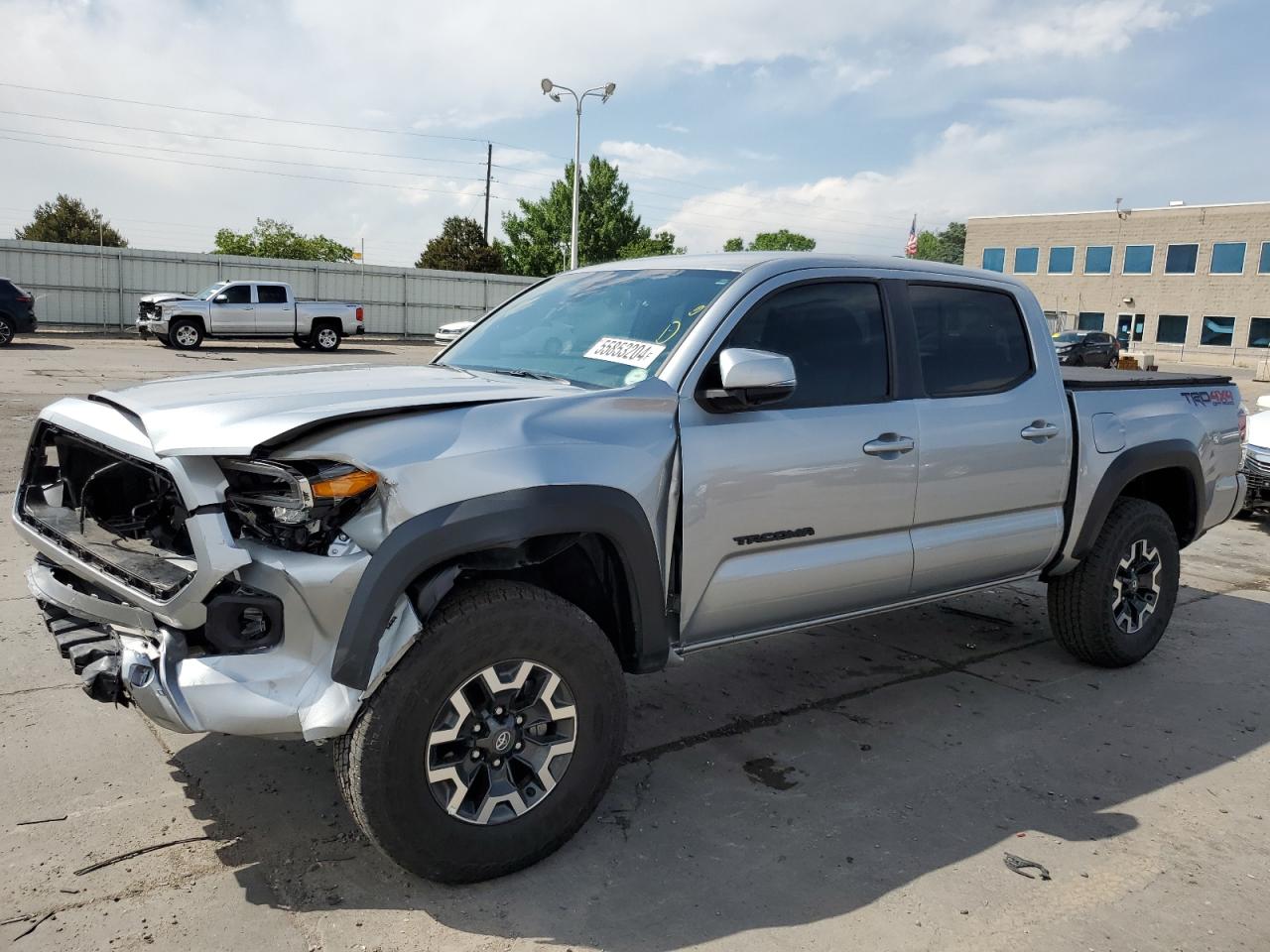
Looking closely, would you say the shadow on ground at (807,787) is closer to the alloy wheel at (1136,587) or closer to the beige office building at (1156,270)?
the alloy wheel at (1136,587)

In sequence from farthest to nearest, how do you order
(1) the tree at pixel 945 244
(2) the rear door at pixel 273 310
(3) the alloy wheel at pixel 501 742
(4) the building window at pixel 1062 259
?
(1) the tree at pixel 945 244, (4) the building window at pixel 1062 259, (2) the rear door at pixel 273 310, (3) the alloy wheel at pixel 501 742

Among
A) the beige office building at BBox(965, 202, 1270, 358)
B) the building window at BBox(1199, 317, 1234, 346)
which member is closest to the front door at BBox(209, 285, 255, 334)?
the beige office building at BBox(965, 202, 1270, 358)

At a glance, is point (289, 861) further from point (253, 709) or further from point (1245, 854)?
point (1245, 854)

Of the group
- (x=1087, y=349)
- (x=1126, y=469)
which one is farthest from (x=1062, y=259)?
(x=1126, y=469)

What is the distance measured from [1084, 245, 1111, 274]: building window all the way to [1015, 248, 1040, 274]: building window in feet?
10.0

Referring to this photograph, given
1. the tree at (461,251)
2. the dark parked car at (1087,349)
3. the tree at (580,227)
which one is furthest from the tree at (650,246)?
the dark parked car at (1087,349)

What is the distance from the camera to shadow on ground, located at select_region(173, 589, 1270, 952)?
2.95 metres

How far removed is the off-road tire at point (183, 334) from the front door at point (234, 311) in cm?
45

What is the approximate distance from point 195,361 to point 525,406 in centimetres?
2037

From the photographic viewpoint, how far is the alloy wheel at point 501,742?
2867 mm

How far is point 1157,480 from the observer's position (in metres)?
5.36

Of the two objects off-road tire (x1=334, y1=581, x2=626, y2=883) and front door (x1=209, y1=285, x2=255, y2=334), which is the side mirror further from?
front door (x1=209, y1=285, x2=255, y2=334)

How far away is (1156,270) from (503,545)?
6319cm

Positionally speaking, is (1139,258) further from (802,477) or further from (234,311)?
(802,477)
